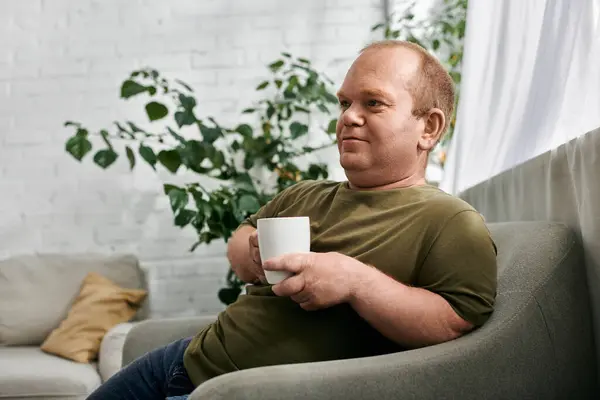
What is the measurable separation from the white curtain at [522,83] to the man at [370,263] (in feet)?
0.70

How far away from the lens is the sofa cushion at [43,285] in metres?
2.94

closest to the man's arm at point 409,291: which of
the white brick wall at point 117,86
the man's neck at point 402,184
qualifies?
the man's neck at point 402,184

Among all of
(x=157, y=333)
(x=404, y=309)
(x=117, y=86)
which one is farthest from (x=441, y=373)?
(x=117, y=86)

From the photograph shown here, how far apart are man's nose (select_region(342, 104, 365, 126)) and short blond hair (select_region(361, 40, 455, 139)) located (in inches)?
3.6

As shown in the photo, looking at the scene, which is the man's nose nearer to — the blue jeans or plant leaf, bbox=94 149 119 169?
the blue jeans

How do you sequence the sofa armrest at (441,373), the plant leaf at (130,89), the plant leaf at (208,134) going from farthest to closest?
the plant leaf at (208,134) → the plant leaf at (130,89) → the sofa armrest at (441,373)

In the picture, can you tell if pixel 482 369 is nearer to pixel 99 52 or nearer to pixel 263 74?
pixel 263 74

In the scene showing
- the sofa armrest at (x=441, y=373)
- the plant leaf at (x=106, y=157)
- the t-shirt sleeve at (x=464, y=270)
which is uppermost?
the t-shirt sleeve at (x=464, y=270)

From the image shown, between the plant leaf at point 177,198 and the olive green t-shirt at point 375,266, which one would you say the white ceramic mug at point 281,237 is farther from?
the plant leaf at point 177,198

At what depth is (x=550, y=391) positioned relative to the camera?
917 millimetres

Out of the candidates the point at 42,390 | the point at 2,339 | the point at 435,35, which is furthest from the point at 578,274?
the point at 2,339

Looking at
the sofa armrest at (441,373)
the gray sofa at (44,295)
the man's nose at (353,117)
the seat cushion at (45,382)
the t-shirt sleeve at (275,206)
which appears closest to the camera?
the sofa armrest at (441,373)

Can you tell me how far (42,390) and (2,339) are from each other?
2.65 feet

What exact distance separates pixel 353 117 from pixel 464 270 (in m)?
0.32
